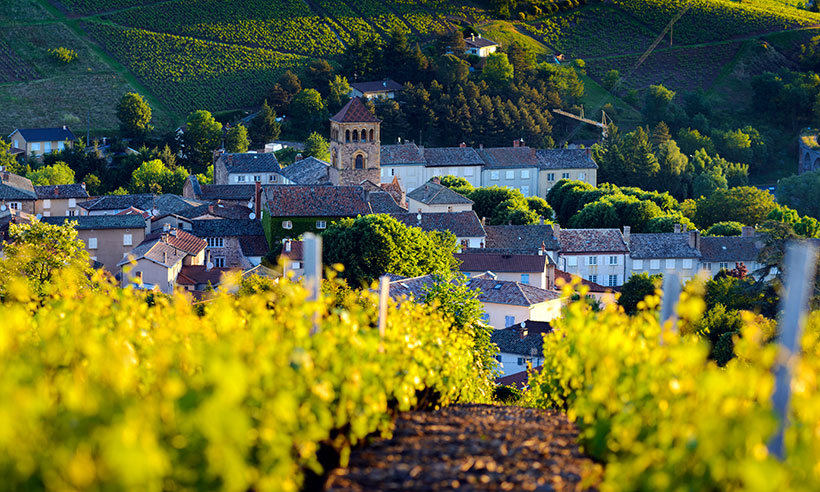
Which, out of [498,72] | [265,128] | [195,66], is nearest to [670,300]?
[265,128]

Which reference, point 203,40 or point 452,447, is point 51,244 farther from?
point 203,40

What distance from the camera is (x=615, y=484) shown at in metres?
7.97

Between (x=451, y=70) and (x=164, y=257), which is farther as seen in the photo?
(x=451, y=70)

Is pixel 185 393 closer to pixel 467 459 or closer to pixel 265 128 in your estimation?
pixel 467 459

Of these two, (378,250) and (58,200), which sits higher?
(58,200)

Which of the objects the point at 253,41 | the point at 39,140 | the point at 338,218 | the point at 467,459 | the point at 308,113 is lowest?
the point at 467,459

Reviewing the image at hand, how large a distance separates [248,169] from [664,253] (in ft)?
114

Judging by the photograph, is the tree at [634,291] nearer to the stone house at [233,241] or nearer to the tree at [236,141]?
the stone house at [233,241]

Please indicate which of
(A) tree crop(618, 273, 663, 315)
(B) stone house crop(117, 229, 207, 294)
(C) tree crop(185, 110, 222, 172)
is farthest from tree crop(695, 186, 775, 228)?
(C) tree crop(185, 110, 222, 172)

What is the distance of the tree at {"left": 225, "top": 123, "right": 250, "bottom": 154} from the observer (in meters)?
95.7

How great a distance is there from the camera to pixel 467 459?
1025cm

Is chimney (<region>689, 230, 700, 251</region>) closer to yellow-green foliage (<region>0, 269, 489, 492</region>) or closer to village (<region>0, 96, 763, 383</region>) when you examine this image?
village (<region>0, 96, 763, 383</region>)

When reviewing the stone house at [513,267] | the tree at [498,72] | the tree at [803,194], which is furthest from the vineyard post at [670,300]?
the tree at [498,72]

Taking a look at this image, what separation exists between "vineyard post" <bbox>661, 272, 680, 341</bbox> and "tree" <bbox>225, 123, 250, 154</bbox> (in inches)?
3384
